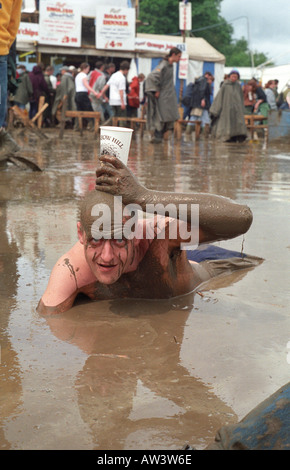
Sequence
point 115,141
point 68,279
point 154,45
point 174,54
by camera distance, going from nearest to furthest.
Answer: point 115,141
point 68,279
point 174,54
point 154,45

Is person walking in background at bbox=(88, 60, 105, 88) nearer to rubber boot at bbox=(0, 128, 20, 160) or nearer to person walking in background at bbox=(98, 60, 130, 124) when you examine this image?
person walking in background at bbox=(98, 60, 130, 124)

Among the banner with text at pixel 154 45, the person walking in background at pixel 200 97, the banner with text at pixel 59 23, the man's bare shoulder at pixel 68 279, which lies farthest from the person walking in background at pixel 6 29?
the banner with text at pixel 154 45

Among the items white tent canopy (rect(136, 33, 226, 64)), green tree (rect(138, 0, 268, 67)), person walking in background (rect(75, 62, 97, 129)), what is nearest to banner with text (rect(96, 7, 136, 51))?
white tent canopy (rect(136, 33, 226, 64))

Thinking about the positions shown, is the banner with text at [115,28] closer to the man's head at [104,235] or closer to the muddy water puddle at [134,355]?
the muddy water puddle at [134,355]

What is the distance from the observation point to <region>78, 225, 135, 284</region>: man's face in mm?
2953

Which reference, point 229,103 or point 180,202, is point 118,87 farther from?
point 180,202

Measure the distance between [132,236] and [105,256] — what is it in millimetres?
218

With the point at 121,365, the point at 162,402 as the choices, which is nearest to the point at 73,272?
the point at 121,365

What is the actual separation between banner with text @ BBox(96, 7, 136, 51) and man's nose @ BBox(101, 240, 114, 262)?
19.8 meters

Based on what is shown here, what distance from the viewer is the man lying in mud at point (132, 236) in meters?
2.91

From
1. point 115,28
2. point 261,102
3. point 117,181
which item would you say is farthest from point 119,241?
point 115,28

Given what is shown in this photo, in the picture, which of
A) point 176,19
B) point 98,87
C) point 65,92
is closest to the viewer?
point 98,87

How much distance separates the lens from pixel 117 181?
2.86 m

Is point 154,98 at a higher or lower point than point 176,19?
lower
